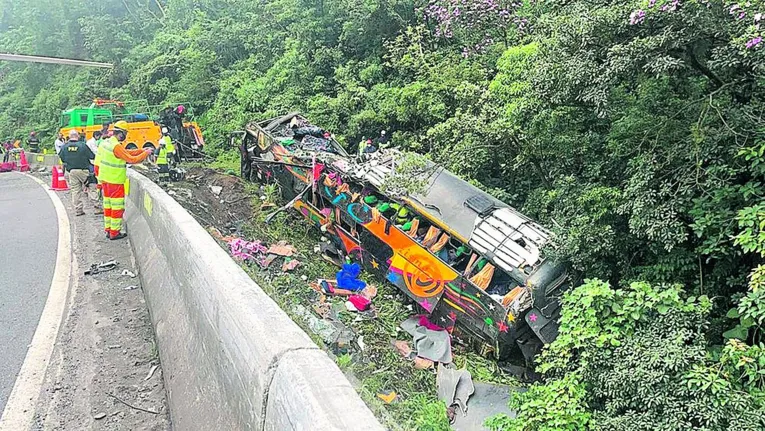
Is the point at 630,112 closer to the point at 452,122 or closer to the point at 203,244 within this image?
the point at 452,122

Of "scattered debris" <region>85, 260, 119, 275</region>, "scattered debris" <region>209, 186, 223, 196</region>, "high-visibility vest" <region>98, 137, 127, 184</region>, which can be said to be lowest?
"scattered debris" <region>209, 186, 223, 196</region>

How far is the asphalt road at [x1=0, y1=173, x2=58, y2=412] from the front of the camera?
13.7 ft

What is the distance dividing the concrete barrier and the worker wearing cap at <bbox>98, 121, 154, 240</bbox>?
11.7 feet

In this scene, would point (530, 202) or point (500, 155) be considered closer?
point (530, 202)

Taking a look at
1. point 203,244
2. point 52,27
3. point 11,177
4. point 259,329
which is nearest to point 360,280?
point 203,244

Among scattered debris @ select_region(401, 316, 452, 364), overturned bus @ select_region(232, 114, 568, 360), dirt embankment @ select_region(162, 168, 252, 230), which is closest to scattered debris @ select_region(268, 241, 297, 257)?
overturned bus @ select_region(232, 114, 568, 360)

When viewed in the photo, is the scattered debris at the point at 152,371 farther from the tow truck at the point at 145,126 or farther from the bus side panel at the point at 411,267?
the tow truck at the point at 145,126

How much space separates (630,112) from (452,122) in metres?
3.33

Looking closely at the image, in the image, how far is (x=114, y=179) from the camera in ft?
25.7

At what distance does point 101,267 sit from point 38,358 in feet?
7.77

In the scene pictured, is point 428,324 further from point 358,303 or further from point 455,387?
point 455,387

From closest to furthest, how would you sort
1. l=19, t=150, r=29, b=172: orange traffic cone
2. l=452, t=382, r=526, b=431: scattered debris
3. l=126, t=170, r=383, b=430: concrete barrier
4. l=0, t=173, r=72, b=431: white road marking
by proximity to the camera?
l=126, t=170, r=383, b=430: concrete barrier < l=0, t=173, r=72, b=431: white road marking < l=452, t=382, r=526, b=431: scattered debris < l=19, t=150, r=29, b=172: orange traffic cone

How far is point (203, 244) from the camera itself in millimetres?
3607

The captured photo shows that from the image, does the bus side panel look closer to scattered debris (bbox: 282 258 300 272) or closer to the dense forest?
scattered debris (bbox: 282 258 300 272)
